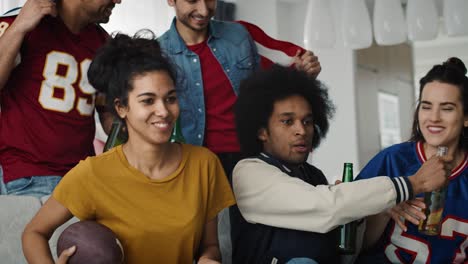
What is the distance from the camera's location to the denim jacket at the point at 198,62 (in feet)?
9.02

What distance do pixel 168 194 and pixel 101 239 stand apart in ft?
0.97

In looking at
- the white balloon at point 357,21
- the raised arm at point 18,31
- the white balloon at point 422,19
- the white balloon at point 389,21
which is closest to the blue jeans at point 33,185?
the raised arm at point 18,31

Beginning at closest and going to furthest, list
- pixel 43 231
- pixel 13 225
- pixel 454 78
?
pixel 43 231
pixel 13 225
pixel 454 78

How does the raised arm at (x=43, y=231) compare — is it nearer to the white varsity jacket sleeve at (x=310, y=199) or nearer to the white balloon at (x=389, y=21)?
the white varsity jacket sleeve at (x=310, y=199)

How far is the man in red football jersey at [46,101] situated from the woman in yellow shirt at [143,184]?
37 cm

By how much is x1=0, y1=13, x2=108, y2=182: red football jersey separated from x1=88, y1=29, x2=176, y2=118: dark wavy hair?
354mm

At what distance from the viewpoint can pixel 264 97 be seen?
2527 millimetres

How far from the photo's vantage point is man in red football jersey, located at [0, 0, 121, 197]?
249 cm

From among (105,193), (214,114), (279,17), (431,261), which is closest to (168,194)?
(105,193)

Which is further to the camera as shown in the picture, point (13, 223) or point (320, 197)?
point (13, 223)

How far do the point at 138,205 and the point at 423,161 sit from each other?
1112 millimetres

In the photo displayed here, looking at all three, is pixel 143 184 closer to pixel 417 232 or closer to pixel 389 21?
pixel 417 232

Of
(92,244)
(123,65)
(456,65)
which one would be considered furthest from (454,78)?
(92,244)

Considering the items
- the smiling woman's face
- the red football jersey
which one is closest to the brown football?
the red football jersey
